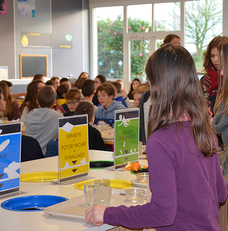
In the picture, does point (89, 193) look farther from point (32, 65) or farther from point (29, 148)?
point (32, 65)

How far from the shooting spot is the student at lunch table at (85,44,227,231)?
1111mm

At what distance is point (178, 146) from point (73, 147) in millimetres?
939

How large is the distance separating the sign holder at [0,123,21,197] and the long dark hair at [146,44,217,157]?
77 cm

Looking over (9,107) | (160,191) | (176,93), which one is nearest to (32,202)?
(160,191)

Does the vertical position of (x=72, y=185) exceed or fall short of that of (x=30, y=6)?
it falls short

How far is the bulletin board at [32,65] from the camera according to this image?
1019 centimetres

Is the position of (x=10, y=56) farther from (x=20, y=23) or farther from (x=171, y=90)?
(x=171, y=90)

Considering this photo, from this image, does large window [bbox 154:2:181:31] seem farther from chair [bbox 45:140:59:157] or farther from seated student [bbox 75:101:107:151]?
chair [bbox 45:140:59:157]

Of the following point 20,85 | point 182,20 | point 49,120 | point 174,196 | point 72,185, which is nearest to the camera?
point 174,196

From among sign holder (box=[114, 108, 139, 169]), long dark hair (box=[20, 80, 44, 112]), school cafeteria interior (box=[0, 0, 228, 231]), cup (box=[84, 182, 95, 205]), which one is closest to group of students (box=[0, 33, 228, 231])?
cup (box=[84, 182, 95, 205])

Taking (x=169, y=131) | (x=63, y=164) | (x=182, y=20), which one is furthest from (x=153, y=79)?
(x=182, y=20)

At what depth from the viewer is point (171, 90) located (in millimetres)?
1147

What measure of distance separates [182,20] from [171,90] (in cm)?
1069

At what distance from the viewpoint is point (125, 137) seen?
7.41 ft
